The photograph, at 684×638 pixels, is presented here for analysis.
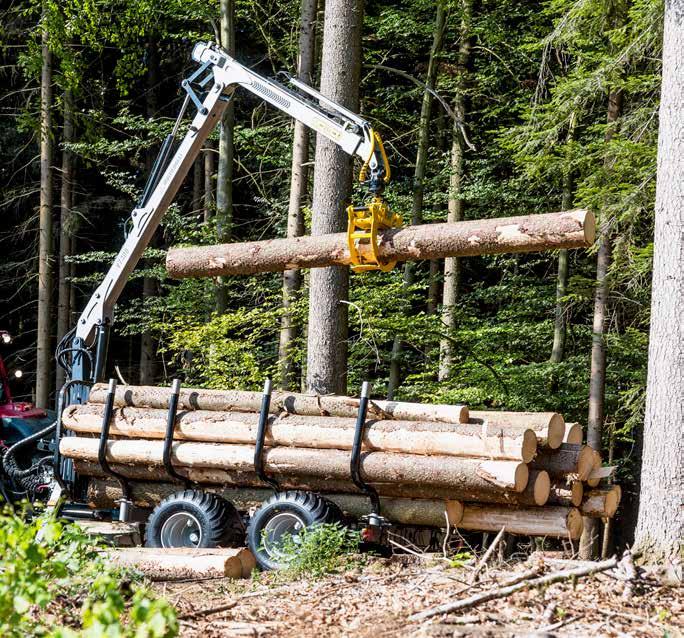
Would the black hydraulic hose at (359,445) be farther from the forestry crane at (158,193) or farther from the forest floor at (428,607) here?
the forestry crane at (158,193)

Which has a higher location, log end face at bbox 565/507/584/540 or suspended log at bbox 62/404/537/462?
suspended log at bbox 62/404/537/462

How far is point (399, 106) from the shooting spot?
20703 millimetres

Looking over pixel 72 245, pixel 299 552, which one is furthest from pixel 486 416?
pixel 72 245

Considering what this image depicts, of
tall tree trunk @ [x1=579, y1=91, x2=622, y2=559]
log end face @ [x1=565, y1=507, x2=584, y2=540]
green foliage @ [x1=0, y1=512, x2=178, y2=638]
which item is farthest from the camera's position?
tall tree trunk @ [x1=579, y1=91, x2=622, y2=559]

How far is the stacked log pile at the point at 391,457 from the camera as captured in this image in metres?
8.02

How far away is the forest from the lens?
1324cm

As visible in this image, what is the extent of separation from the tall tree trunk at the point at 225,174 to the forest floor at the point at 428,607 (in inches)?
389

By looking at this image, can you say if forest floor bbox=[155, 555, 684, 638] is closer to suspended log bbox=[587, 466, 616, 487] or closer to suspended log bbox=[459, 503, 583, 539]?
suspended log bbox=[459, 503, 583, 539]

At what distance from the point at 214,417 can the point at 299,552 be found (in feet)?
6.81

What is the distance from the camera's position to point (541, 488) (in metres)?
8.12

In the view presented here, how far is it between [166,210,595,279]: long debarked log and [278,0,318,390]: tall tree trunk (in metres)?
4.42

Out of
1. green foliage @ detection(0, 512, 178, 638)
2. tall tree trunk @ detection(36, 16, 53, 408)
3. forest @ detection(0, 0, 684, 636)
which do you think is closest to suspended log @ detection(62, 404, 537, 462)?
forest @ detection(0, 0, 684, 636)

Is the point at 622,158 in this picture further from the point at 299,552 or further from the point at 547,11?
the point at 299,552

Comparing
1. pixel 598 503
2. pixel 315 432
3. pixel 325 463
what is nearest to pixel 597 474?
pixel 598 503
